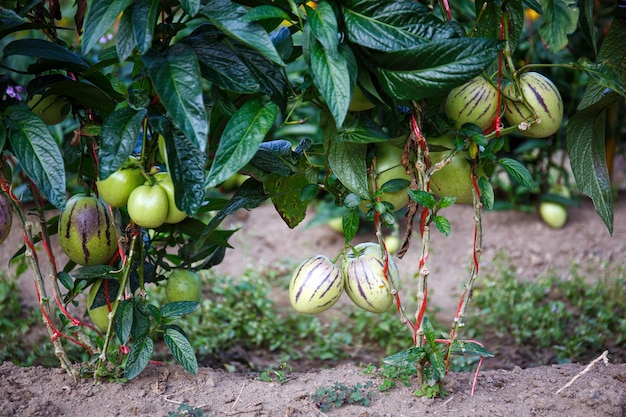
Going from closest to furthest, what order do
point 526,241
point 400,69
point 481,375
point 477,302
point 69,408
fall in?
1. point 400,69
2. point 69,408
3. point 481,375
4. point 477,302
5. point 526,241

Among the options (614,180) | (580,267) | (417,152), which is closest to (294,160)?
(417,152)

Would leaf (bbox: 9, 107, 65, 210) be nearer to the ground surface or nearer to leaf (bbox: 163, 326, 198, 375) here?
leaf (bbox: 163, 326, 198, 375)

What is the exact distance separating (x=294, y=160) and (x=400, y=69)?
30 cm

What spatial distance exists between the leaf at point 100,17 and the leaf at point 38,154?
0.75 feet

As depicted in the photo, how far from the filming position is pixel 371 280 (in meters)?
1.15

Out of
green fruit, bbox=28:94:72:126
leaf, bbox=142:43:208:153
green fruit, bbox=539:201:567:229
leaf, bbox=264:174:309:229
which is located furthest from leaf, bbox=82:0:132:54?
green fruit, bbox=539:201:567:229

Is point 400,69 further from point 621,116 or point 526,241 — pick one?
point 621,116

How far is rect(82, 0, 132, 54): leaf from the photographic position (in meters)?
0.94

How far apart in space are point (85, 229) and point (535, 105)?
90 cm

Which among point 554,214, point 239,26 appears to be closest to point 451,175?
point 239,26

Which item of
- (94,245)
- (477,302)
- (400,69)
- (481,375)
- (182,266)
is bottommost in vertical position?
(477,302)

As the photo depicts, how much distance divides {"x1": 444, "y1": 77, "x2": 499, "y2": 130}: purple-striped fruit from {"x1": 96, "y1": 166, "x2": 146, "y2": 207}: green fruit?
1.93 feet

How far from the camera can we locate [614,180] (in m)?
3.69

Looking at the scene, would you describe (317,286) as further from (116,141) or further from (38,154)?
(38,154)
